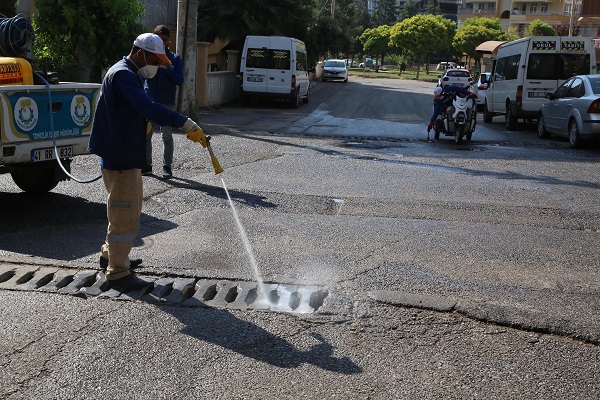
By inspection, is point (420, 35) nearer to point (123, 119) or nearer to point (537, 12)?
point (537, 12)

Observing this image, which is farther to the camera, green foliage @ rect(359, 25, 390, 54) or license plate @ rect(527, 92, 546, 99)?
green foliage @ rect(359, 25, 390, 54)

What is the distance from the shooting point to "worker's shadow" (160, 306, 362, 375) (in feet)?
15.5

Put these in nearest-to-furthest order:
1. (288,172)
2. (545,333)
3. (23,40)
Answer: (545,333), (23,40), (288,172)

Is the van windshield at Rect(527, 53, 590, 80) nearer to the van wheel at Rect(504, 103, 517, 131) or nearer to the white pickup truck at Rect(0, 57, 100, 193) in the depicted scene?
the van wheel at Rect(504, 103, 517, 131)

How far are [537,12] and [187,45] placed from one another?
80.2 m

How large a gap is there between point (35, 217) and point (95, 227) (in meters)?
0.83

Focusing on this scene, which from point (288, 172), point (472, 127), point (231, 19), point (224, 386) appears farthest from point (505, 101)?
point (224, 386)

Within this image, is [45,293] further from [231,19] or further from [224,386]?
[231,19]

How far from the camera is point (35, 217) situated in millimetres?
8344

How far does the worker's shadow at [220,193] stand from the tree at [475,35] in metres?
69.0

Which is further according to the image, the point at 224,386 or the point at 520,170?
the point at 520,170

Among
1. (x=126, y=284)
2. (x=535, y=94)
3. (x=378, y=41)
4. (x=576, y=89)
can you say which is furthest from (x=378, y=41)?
(x=126, y=284)

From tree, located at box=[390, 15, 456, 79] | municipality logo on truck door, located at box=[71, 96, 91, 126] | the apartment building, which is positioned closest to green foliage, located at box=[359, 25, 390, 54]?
the apartment building

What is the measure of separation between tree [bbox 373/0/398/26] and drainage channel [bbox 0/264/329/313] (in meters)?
133
